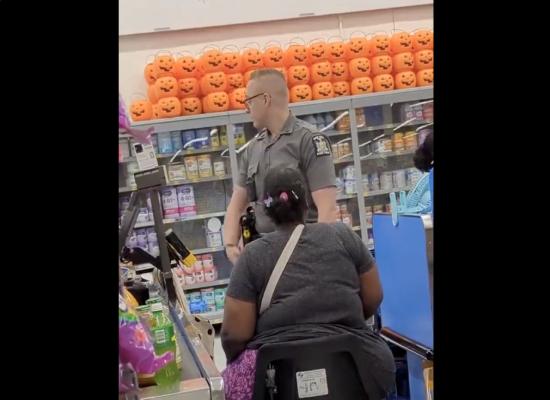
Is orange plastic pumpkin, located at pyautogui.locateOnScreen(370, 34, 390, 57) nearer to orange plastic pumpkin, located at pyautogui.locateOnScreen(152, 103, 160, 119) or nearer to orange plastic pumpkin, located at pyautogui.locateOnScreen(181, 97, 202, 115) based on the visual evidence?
orange plastic pumpkin, located at pyautogui.locateOnScreen(181, 97, 202, 115)

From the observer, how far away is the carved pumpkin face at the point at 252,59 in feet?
18.9

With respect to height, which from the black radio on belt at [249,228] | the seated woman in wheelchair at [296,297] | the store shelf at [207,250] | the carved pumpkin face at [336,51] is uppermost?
the carved pumpkin face at [336,51]

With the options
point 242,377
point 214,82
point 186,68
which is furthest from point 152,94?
point 242,377

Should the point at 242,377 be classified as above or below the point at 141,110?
below

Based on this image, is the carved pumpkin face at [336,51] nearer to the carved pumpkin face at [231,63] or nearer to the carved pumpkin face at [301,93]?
the carved pumpkin face at [301,93]

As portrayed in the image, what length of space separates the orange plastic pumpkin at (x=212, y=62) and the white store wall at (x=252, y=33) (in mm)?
616

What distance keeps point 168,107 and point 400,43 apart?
231 cm

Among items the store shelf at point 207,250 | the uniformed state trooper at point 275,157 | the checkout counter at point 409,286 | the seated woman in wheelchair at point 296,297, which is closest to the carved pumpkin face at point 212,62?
the store shelf at point 207,250

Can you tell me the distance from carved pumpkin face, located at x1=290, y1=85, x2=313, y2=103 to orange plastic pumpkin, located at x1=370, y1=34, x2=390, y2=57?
776 mm

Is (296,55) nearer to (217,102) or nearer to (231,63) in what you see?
(231,63)

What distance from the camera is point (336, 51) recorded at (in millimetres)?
5879
